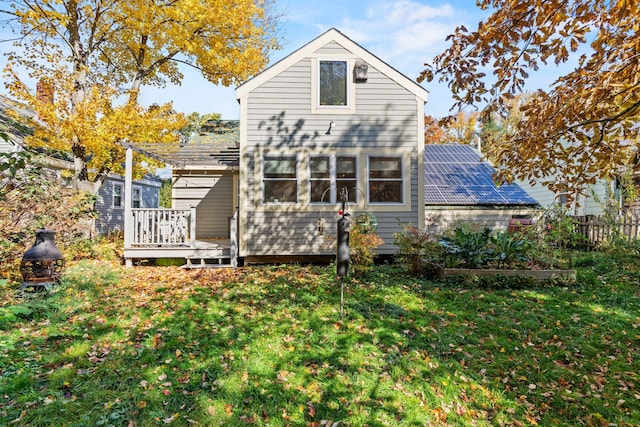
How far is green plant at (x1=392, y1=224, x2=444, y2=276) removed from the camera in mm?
7898

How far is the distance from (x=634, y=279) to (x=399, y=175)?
5679mm

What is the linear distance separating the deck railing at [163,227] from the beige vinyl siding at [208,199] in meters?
4.05

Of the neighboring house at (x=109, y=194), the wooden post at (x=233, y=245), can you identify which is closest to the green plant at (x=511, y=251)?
the wooden post at (x=233, y=245)

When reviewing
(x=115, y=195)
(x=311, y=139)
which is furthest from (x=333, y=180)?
(x=115, y=195)

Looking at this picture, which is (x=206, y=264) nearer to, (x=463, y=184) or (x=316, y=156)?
(x=316, y=156)

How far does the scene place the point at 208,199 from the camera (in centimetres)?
1405

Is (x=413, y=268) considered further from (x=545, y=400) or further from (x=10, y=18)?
(x=10, y=18)

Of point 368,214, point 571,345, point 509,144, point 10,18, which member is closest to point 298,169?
point 368,214

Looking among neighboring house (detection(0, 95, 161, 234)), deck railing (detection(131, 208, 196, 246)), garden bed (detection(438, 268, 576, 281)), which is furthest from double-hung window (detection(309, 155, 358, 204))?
neighboring house (detection(0, 95, 161, 234))

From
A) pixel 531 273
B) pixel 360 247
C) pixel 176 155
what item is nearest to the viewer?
pixel 531 273

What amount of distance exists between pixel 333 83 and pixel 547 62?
663 cm

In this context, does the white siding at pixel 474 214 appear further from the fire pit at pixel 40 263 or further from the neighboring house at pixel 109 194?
the neighboring house at pixel 109 194

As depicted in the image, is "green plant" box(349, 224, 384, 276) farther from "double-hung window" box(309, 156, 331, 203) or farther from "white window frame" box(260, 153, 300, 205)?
"white window frame" box(260, 153, 300, 205)

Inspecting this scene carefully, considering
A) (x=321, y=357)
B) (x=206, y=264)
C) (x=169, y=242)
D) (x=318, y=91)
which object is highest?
(x=318, y=91)
